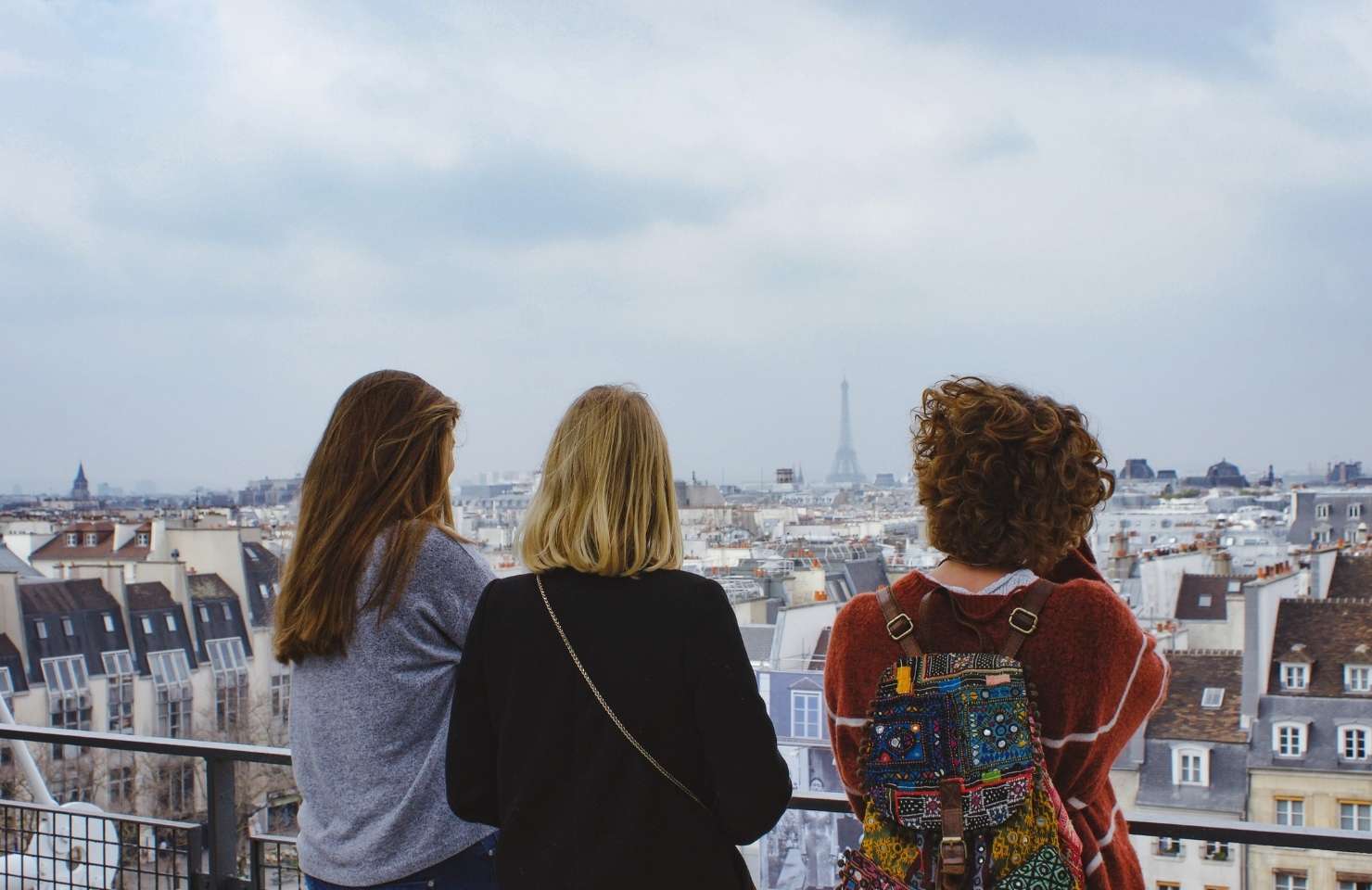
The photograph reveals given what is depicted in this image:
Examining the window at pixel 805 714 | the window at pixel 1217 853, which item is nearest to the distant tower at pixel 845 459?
the window at pixel 805 714

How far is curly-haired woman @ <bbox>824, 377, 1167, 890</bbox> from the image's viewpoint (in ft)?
3.36

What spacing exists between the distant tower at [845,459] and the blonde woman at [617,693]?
16.4 metres

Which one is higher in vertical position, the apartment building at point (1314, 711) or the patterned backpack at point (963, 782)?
the patterned backpack at point (963, 782)

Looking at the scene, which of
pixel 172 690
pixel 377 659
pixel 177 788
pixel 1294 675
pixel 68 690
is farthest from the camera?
pixel 172 690

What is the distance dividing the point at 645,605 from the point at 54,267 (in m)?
13.1

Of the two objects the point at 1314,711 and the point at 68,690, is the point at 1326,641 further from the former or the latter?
the point at 68,690

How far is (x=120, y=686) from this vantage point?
40.9 ft

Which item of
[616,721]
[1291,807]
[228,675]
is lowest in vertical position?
[1291,807]

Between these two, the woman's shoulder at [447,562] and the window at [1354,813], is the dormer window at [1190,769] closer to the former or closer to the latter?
the window at [1354,813]

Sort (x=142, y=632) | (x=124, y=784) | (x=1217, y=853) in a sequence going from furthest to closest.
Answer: (x=142, y=632) < (x=124, y=784) < (x=1217, y=853)

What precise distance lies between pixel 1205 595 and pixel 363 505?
12113 mm

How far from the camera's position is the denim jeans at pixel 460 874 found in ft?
4.17

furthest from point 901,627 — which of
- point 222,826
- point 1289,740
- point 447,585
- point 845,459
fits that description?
point 845,459

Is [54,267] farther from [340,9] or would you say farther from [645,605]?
[645,605]
